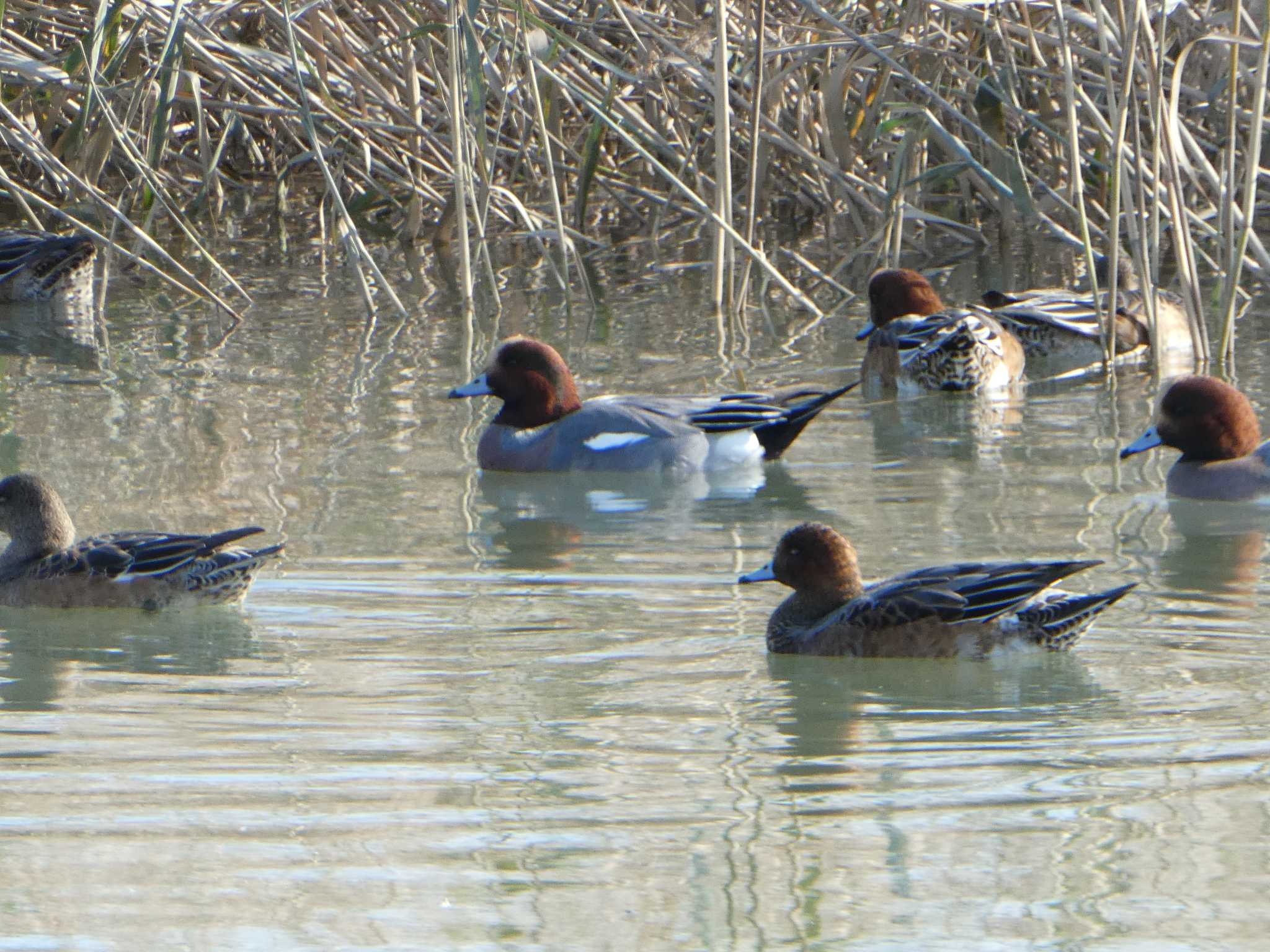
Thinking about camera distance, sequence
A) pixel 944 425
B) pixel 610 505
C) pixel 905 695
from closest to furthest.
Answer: pixel 905 695 → pixel 610 505 → pixel 944 425

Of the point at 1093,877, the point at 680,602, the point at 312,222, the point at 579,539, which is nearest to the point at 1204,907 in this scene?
the point at 1093,877

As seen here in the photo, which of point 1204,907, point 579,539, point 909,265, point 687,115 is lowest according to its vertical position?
point 1204,907

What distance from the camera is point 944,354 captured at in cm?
895

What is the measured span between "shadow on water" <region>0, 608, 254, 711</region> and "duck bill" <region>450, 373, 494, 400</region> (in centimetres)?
238

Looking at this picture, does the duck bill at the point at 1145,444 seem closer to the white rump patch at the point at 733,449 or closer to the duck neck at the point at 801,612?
the white rump patch at the point at 733,449

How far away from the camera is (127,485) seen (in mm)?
6922

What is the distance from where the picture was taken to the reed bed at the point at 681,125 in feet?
28.3

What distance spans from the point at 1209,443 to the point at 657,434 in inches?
78.0

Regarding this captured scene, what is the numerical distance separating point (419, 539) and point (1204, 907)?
3.37m

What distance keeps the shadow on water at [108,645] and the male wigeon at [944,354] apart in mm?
4158

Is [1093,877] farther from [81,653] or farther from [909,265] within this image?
[909,265]

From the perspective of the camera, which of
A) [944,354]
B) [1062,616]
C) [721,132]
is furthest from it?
[944,354]

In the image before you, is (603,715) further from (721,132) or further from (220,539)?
(721,132)

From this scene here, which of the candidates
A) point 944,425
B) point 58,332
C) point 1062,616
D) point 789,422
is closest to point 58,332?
point 58,332
